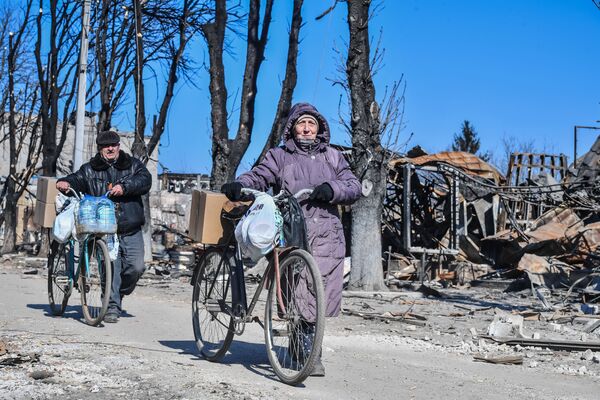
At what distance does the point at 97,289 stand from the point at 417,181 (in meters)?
12.6

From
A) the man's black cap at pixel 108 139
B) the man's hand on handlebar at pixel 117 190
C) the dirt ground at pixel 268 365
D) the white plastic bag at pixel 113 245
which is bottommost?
the dirt ground at pixel 268 365

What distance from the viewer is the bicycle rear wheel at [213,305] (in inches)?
249

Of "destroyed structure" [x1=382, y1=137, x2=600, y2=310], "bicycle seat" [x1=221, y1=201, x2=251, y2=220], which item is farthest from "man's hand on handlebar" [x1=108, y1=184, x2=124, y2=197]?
"destroyed structure" [x1=382, y1=137, x2=600, y2=310]

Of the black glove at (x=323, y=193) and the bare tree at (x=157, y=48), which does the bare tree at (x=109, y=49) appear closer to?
the bare tree at (x=157, y=48)

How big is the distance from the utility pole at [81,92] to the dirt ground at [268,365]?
28.0 feet

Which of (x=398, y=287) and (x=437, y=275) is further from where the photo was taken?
(x=437, y=275)

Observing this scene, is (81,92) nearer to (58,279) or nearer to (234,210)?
(58,279)

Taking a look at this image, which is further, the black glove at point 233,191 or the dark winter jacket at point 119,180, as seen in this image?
the dark winter jacket at point 119,180

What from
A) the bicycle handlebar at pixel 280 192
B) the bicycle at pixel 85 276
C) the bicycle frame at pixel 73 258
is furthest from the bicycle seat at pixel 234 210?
the bicycle frame at pixel 73 258

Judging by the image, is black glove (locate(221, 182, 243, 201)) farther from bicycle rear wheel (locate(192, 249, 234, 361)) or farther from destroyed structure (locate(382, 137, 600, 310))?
destroyed structure (locate(382, 137, 600, 310))

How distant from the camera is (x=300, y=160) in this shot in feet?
20.3

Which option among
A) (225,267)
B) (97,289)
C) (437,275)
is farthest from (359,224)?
(225,267)

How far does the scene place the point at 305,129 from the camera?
20.3ft

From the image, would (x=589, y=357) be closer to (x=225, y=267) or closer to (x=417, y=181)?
(x=225, y=267)
